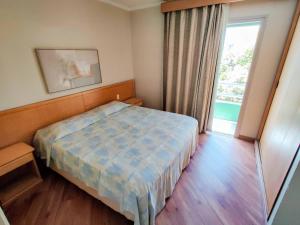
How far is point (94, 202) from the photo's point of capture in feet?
5.52

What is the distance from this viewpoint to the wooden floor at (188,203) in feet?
4.92

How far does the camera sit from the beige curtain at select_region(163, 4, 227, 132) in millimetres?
2512

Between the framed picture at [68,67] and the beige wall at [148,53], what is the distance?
1.11 meters

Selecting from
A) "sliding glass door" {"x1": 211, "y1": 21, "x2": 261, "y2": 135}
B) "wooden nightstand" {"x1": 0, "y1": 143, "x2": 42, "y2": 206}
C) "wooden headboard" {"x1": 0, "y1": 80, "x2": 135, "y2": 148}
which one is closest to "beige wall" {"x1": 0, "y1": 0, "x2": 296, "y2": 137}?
"wooden headboard" {"x1": 0, "y1": 80, "x2": 135, "y2": 148}

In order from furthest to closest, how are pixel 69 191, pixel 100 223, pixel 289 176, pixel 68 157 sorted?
pixel 69 191
pixel 68 157
pixel 100 223
pixel 289 176

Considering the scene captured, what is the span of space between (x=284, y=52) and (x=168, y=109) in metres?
2.14

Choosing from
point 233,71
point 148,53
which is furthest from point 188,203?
point 233,71

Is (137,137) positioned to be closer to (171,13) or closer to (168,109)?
(168,109)

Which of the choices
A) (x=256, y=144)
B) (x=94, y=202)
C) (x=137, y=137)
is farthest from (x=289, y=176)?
(x=94, y=202)

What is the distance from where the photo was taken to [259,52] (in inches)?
92.3

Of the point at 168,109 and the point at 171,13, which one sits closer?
the point at 171,13

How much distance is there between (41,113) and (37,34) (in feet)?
3.41

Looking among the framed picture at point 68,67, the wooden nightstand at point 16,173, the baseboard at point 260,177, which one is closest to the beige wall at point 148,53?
the framed picture at point 68,67

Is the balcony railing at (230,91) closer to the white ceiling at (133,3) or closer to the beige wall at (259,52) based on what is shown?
the beige wall at (259,52)
